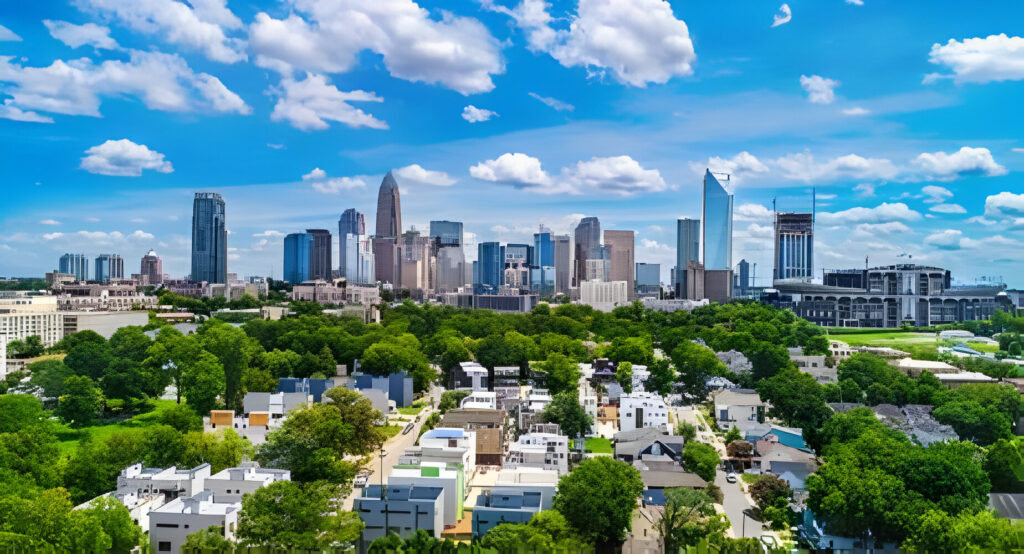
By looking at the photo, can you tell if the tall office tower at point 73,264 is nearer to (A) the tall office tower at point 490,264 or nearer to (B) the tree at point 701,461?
(A) the tall office tower at point 490,264

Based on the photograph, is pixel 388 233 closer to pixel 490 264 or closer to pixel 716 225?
pixel 490 264

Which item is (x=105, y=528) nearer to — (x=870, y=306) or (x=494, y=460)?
(x=494, y=460)

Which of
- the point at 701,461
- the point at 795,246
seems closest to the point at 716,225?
the point at 795,246

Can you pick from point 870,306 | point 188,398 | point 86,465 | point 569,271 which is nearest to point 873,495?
point 86,465

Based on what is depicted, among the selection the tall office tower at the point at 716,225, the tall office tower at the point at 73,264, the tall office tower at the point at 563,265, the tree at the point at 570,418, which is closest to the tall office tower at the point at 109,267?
the tall office tower at the point at 73,264

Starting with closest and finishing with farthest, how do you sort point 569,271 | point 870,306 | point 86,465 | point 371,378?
1. point 86,465
2. point 371,378
3. point 870,306
4. point 569,271
